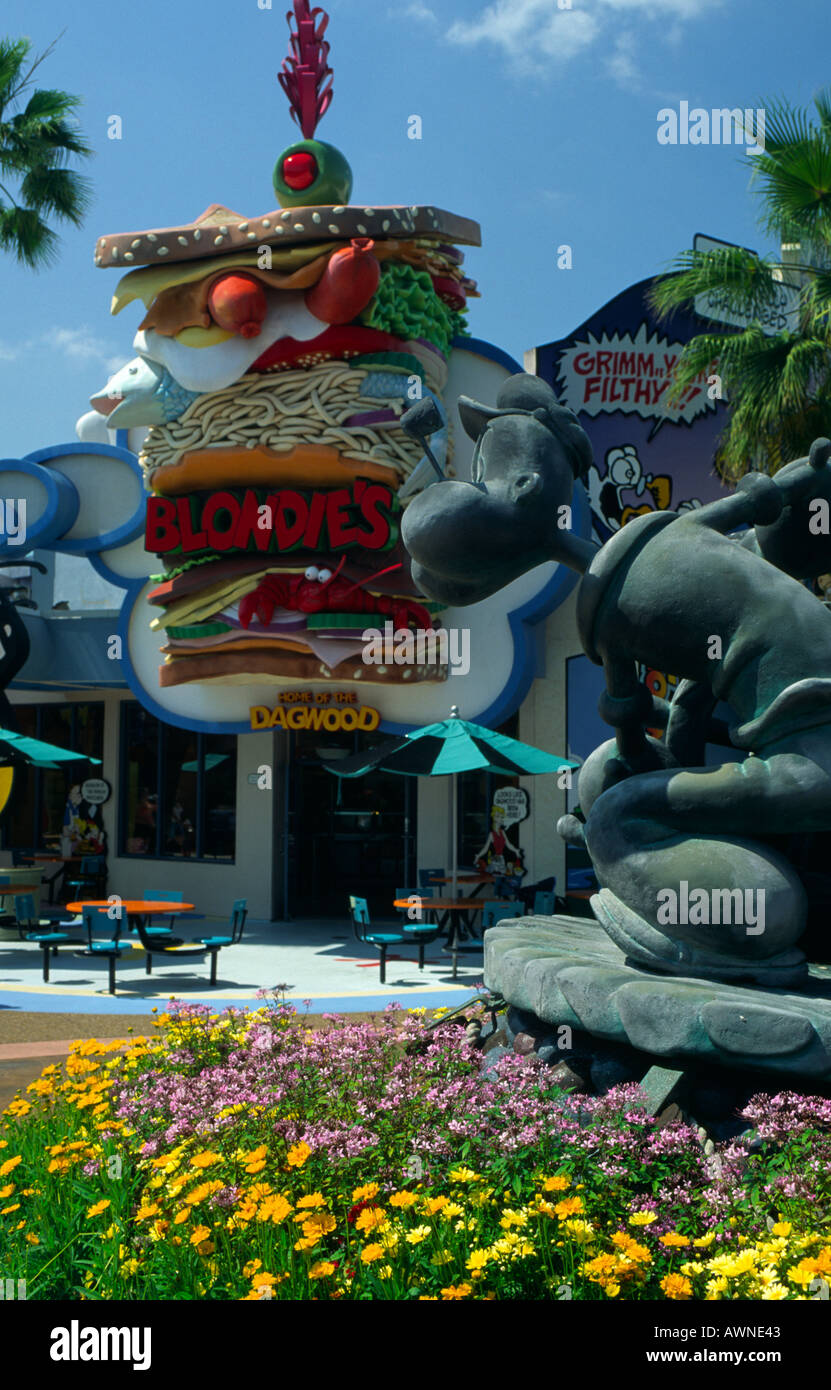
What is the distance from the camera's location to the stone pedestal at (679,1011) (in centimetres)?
476

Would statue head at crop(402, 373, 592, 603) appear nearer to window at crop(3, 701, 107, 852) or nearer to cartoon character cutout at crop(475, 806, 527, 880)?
cartoon character cutout at crop(475, 806, 527, 880)

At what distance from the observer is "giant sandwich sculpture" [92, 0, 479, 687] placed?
1662cm

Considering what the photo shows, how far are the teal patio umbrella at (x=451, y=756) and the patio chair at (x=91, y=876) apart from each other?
27.5 ft

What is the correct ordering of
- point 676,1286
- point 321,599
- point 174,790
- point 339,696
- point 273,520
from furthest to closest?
point 174,790 → point 339,696 → point 273,520 → point 321,599 → point 676,1286

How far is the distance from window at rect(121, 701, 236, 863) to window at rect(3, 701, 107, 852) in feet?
3.63

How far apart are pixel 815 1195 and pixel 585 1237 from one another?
0.86m

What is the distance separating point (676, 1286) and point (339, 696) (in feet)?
48.2

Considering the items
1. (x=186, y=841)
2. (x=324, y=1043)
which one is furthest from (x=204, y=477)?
(x=324, y=1043)

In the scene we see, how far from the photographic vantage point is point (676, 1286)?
3178 mm

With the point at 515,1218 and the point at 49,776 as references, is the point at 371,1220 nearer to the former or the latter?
the point at 515,1218

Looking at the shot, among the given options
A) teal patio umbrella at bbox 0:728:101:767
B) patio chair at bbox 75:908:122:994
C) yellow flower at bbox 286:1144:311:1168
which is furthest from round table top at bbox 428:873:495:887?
yellow flower at bbox 286:1144:311:1168

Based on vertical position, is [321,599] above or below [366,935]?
above

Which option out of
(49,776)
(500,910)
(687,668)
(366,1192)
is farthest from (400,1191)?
(49,776)

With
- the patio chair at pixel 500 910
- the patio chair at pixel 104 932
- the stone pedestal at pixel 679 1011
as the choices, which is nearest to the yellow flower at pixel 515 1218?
the stone pedestal at pixel 679 1011
